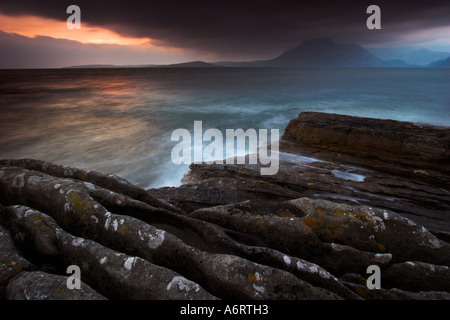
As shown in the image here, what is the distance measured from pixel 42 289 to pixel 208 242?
7.11 feet

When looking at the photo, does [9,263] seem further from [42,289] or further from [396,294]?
[396,294]

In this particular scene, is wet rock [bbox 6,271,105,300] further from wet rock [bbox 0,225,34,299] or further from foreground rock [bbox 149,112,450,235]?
foreground rock [bbox 149,112,450,235]

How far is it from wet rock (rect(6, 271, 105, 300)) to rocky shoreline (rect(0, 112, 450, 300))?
0.04ft

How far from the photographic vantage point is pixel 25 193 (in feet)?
13.4

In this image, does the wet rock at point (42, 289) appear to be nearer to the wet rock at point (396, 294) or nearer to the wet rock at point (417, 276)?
the wet rock at point (396, 294)

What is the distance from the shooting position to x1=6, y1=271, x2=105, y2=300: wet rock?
96.0 inches

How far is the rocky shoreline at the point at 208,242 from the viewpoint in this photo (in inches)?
111

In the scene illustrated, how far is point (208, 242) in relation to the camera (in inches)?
150

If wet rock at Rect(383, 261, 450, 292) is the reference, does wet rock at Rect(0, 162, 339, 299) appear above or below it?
above

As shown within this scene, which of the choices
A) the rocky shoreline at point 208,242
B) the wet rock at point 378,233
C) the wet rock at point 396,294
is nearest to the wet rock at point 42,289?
the rocky shoreline at point 208,242

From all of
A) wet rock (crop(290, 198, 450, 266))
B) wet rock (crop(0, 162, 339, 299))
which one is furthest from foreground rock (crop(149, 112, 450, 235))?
wet rock (crop(0, 162, 339, 299))

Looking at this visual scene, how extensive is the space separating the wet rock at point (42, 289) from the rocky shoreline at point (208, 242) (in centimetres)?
1

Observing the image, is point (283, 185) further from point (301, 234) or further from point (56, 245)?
point (56, 245)

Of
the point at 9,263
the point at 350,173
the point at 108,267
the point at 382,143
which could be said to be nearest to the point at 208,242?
the point at 108,267
